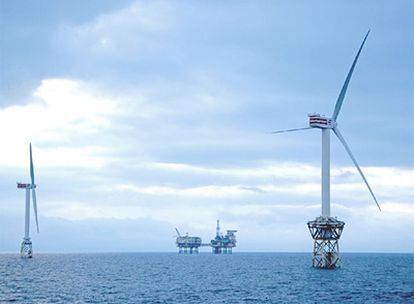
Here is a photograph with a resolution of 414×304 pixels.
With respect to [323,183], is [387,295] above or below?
below

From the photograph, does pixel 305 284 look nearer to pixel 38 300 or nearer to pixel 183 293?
pixel 183 293

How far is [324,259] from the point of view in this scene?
158 meters

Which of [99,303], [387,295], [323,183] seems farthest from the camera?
[323,183]

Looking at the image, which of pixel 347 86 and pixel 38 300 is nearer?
pixel 38 300

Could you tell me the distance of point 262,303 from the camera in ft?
291

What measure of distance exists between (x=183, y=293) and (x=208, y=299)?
1109 centimetres

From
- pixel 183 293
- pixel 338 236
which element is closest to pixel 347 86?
pixel 338 236

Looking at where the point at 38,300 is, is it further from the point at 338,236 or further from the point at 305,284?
the point at 338,236

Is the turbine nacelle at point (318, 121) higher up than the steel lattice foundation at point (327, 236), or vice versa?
the turbine nacelle at point (318, 121)

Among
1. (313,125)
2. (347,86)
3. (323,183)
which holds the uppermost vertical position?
(347,86)

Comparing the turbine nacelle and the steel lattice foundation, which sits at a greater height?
the turbine nacelle

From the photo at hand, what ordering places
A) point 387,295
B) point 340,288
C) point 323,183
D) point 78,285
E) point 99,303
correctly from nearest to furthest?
point 99,303 < point 387,295 < point 340,288 < point 78,285 < point 323,183

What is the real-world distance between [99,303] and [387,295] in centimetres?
4790

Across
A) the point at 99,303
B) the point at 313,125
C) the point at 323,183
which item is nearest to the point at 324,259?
the point at 323,183
